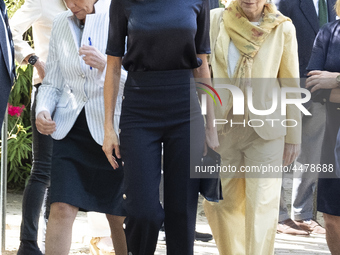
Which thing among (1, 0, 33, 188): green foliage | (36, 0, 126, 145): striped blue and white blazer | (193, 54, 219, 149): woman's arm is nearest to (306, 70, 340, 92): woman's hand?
(193, 54, 219, 149): woman's arm

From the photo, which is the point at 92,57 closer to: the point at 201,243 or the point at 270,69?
the point at 270,69

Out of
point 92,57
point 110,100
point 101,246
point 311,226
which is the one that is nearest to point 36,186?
point 101,246

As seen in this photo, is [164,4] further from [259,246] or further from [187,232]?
[259,246]

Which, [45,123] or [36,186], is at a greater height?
[45,123]

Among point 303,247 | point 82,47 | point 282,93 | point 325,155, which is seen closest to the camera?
point 82,47

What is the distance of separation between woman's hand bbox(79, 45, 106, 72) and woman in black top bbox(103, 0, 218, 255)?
35cm

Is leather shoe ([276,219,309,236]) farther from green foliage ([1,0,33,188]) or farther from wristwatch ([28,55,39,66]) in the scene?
green foliage ([1,0,33,188])

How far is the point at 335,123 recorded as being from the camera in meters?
3.94

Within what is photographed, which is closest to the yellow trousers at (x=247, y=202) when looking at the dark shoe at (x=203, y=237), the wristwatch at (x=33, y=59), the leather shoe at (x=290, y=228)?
the dark shoe at (x=203, y=237)

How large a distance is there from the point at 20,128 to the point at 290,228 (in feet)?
10.6

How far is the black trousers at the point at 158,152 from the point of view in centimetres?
305

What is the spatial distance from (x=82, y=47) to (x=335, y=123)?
1594 mm

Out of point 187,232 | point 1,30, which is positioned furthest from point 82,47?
point 187,232

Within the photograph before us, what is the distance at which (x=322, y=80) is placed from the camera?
3.91 m
